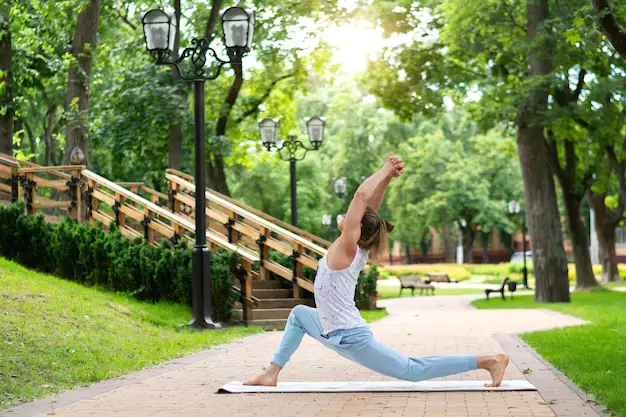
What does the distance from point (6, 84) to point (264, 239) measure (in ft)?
25.3

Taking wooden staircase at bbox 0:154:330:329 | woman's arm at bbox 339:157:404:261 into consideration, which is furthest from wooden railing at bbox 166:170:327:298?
woman's arm at bbox 339:157:404:261

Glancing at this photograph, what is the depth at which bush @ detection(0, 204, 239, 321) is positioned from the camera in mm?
17781

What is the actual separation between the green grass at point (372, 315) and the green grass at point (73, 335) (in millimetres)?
4286

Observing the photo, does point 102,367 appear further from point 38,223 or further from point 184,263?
point 38,223

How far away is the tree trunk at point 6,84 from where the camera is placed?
2261cm

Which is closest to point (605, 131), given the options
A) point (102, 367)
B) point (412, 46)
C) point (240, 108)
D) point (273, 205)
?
point (412, 46)

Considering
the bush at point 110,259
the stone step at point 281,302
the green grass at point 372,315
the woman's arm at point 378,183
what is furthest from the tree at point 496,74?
the woman's arm at point 378,183

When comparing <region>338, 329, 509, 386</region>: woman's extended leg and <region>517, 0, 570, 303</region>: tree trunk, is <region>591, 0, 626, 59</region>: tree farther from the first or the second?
<region>517, 0, 570, 303</region>: tree trunk

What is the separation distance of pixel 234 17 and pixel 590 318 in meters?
9.40

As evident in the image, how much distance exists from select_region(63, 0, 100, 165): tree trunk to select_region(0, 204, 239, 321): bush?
2666 mm

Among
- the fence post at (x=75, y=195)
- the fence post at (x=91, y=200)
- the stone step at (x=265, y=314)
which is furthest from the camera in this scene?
the fence post at (x=91, y=200)

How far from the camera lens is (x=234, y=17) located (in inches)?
655

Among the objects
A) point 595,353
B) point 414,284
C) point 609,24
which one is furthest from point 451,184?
point 609,24

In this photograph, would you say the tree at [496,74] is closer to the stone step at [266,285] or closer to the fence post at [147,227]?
the stone step at [266,285]
